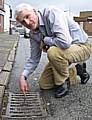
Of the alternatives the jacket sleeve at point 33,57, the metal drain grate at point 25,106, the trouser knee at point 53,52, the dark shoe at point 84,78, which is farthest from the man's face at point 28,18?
the dark shoe at point 84,78

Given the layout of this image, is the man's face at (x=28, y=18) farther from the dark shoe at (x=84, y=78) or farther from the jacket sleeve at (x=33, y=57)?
the dark shoe at (x=84, y=78)

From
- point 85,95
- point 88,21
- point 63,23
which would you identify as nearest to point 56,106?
point 85,95

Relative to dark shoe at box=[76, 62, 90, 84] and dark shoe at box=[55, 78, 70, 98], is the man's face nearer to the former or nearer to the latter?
dark shoe at box=[55, 78, 70, 98]

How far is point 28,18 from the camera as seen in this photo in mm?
4473

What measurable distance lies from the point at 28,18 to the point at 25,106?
1212mm

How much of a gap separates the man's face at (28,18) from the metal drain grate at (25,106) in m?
1.09

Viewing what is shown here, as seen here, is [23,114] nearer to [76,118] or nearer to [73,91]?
[76,118]

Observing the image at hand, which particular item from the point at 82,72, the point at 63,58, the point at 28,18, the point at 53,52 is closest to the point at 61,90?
the point at 63,58

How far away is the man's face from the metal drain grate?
1.09 metres

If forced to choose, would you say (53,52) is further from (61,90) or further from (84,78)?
(84,78)

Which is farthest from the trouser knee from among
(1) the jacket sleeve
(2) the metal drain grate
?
(2) the metal drain grate

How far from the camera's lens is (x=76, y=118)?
4.15 meters

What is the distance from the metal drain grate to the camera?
432 centimetres

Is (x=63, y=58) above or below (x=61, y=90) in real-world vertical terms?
above
